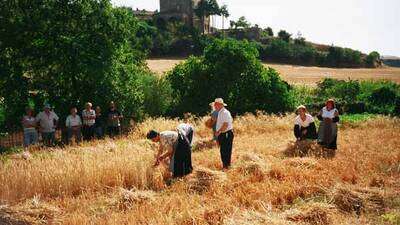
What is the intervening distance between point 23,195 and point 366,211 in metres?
6.57

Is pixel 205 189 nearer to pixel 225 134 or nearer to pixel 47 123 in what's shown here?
pixel 225 134

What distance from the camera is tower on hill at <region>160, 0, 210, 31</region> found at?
100 m

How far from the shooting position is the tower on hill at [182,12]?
100 meters

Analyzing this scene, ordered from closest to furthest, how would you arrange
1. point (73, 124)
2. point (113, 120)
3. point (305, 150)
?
point (305, 150) < point (73, 124) < point (113, 120)

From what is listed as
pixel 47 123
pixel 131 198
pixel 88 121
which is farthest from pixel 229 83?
pixel 131 198

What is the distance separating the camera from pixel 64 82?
19.5 metres

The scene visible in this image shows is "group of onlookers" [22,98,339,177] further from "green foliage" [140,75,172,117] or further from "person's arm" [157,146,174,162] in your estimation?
"green foliage" [140,75,172,117]

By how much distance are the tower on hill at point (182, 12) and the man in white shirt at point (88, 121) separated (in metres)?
85.1

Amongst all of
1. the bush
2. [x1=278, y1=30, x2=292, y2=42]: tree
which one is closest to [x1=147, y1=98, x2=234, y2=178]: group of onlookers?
the bush

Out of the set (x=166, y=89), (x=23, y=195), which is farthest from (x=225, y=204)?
(x=166, y=89)

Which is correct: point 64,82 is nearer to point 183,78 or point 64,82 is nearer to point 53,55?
point 53,55

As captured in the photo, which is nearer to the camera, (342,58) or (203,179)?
(203,179)

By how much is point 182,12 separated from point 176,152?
94.3 metres

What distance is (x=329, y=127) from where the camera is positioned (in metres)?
13.0
